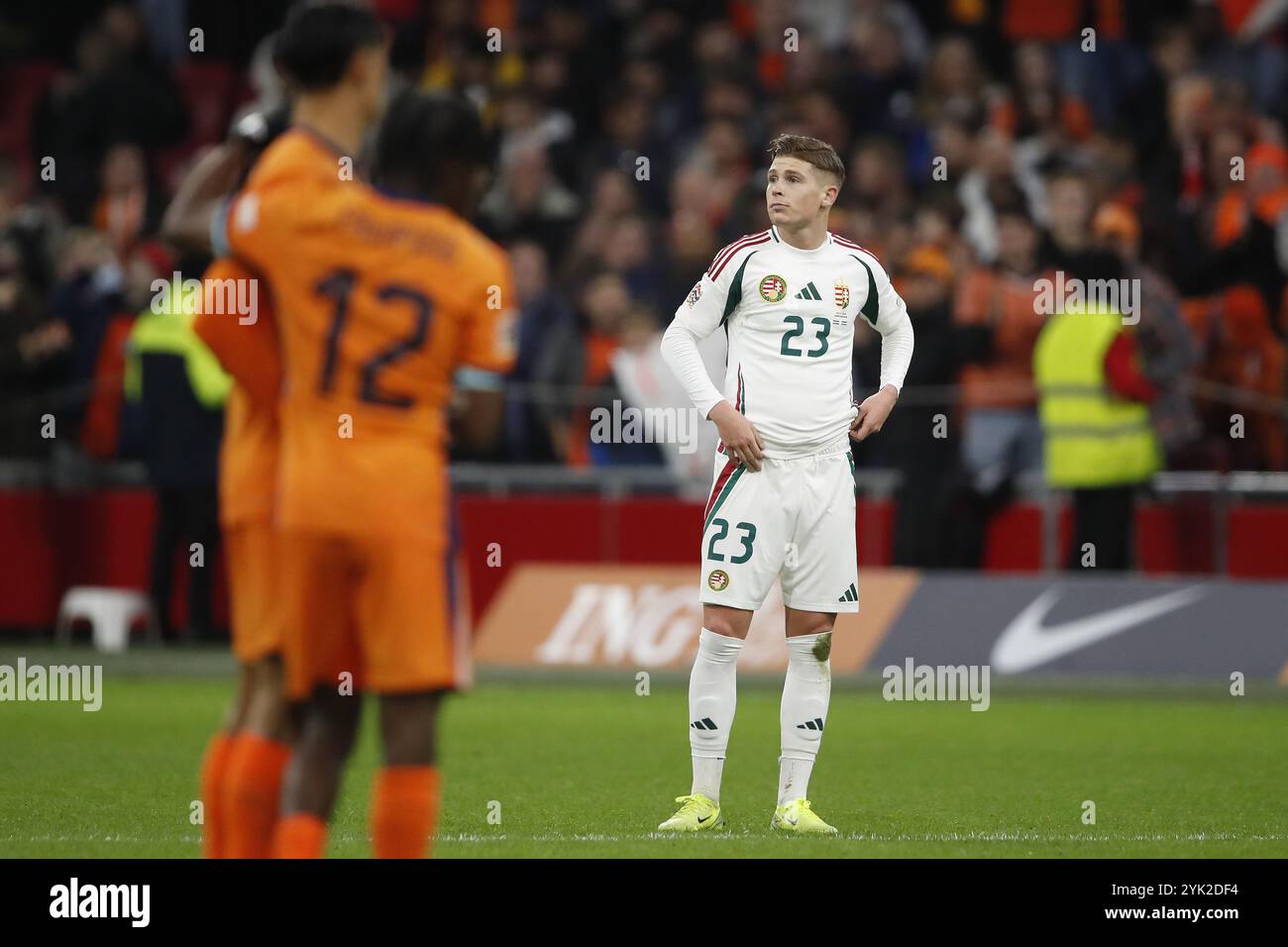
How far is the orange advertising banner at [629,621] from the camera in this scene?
14961 millimetres

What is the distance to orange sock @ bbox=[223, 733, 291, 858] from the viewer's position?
5734 millimetres

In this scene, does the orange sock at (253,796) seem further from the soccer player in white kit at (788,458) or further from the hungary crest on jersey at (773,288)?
the hungary crest on jersey at (773,288)

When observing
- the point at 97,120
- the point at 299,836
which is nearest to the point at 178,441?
the point at 97,120

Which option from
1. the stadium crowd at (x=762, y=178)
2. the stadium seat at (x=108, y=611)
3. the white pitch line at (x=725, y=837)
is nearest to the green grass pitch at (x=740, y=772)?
the white pitch line at (x=725, y=837)

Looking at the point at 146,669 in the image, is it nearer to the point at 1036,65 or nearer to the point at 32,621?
the point at 32,621

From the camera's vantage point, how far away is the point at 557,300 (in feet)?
57.9

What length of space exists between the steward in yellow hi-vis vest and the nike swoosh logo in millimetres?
960

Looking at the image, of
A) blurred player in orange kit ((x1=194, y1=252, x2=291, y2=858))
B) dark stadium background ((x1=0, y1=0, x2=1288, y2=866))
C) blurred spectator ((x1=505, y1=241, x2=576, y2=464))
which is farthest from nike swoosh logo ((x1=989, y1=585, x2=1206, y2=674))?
blurred player in orange kit ((x1=194, y1=252, x2=291, y2=858))

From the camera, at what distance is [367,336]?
17.6 ft

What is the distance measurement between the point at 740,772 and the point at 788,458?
2428 millimetres

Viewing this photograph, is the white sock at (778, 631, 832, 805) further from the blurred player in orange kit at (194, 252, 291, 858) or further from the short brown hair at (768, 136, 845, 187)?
the blurred player in orange kit at (194, 252, 291, 858)

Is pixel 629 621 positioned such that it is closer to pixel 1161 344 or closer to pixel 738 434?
pixel 1161 344

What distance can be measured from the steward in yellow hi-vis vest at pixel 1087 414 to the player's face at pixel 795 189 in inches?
268

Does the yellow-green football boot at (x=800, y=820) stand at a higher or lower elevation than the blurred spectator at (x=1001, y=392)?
lower
